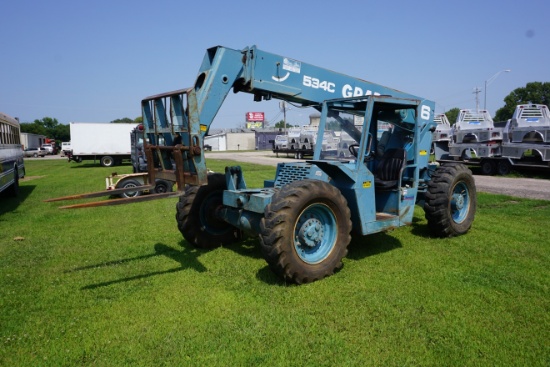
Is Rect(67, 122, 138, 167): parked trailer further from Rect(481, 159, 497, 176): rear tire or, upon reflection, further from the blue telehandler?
the blue telehandler

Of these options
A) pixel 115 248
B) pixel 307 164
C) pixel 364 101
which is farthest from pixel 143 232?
pixel 364 101

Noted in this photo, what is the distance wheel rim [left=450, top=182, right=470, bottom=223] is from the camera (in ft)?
24.2

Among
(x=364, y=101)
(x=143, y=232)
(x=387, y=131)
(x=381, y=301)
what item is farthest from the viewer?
(x=143, y=232)

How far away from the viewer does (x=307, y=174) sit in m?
5.84

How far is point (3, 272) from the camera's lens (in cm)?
573

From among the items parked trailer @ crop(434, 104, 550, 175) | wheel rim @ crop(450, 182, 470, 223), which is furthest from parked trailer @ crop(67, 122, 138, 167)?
wheel rim @ crop(450, 182, 470, 223)

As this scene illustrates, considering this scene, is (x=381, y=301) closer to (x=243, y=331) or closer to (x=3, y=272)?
(x=243, y=331)

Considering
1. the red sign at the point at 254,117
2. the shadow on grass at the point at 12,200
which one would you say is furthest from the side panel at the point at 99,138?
the red sign at the point at 254,117

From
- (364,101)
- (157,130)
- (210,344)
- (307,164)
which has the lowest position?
(210,344)

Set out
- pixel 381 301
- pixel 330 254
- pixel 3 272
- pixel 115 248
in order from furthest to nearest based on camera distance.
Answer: pixel 115 248 < pixel 3 272 < pixel 330 254 < pixel 381 301

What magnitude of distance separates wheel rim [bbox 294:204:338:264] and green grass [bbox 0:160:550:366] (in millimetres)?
381

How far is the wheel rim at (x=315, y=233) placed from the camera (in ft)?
16.9

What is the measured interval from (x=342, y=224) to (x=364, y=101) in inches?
82.3

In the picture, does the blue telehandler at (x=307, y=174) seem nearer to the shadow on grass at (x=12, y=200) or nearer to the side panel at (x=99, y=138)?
the shadow on grass at (x=12, y=200)
